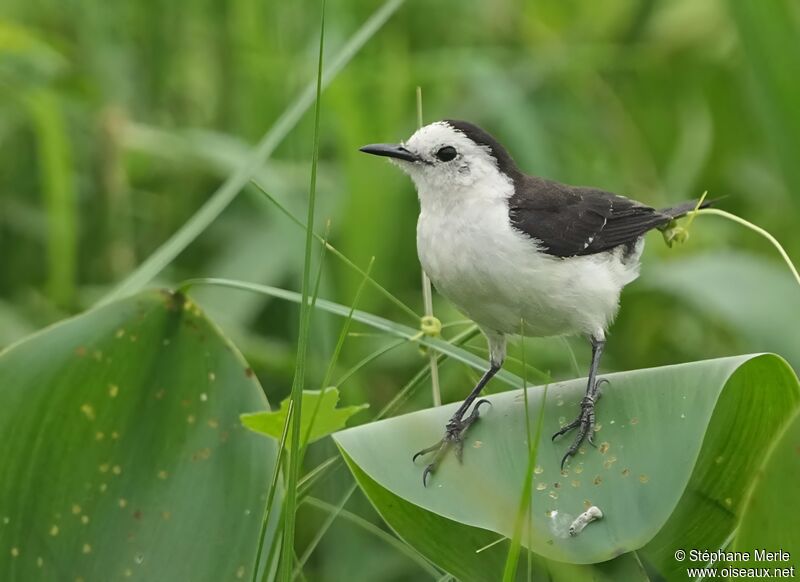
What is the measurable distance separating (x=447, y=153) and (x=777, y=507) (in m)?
1.47

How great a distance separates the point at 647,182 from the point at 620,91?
3.11 feet

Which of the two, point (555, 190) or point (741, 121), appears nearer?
point (555, 190)

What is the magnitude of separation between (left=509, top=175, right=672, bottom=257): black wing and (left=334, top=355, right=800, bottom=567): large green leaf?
65 cm

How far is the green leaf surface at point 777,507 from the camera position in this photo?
2.08 metres

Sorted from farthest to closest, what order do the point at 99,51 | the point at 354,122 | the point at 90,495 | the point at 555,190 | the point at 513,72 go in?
1. the point at 513,72
2. the point at 99,51
3. the point at 354,122
4. the point at 555,190
5. the point at 90,495

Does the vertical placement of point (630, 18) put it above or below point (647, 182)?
above

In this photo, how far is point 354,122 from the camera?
5176 millimetres

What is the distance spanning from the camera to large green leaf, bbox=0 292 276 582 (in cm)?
257

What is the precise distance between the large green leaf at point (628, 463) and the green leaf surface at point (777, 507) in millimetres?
140

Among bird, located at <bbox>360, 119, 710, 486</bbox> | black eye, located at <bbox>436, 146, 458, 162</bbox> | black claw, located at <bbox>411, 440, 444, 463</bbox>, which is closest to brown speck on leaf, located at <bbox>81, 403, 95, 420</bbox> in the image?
black claw, located at <bbox>411, 440, 444, 463</bbox>

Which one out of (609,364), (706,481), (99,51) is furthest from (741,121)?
(706,481)

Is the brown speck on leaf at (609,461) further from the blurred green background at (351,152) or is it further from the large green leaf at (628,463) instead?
the blurred green background at (351,152)

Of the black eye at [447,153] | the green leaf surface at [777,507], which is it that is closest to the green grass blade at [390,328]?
the black eye at [447,153]

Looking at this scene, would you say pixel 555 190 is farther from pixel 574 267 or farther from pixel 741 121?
pixel 741 121
